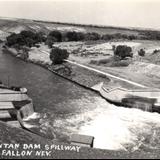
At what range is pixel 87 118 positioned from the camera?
105ft

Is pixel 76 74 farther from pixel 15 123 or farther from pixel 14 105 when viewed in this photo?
pixel 15 123

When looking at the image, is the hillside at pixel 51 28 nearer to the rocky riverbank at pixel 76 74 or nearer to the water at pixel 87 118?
the rocky riverbank at pixel 76 74

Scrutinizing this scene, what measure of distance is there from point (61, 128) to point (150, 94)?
11.7 meters

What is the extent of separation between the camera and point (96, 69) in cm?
5044

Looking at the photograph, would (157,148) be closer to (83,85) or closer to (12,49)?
(83,85)

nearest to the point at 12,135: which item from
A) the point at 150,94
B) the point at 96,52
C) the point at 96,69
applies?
the point at 150,94

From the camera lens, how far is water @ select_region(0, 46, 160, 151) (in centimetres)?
2759

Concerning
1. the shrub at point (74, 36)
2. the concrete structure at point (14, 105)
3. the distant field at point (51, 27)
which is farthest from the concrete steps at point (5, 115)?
the distant field at point (51, 27)

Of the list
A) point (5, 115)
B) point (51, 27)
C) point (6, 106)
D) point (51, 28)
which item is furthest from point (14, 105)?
point (51, 27)

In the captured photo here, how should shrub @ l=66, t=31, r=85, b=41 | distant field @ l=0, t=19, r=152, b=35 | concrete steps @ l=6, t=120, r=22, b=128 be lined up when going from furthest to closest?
distant field @ l=0, t=19, r=152, b=35 → shrub @ l=66, t=31, r=85, b=41 → concrete steps @ l=6, t=120, r=22, b=128

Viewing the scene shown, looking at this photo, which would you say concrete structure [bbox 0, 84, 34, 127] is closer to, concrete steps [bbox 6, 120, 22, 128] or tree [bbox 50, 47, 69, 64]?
concrete steps [bbox 6, 120, 22, 128]

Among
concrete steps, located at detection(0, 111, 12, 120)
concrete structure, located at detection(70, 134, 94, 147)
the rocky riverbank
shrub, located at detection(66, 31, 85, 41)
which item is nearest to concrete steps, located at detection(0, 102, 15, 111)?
concrete steps, located at detection(0, 111, 12, 120)

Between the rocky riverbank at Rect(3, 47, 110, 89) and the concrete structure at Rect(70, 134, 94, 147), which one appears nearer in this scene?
the concrete structure at Rect(70, 134, 94, 147)

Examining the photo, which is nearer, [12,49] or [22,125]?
[22,125]
